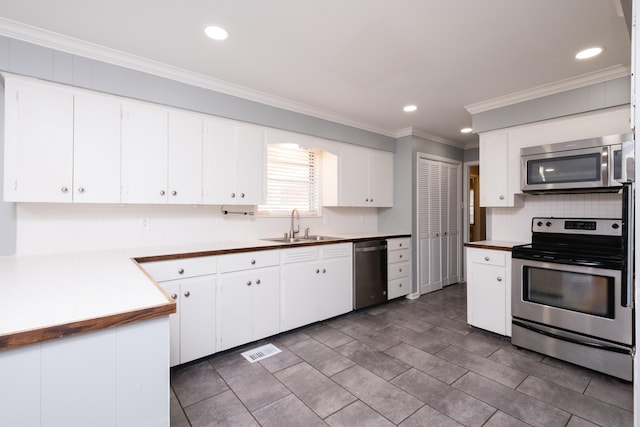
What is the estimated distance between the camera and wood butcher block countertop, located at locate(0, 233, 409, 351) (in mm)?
882

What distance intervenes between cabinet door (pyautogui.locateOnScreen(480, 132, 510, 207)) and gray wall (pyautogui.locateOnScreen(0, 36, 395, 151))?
6.25 feet

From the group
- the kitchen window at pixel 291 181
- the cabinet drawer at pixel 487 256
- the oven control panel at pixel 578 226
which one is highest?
the kitchen window at pixel 291 181

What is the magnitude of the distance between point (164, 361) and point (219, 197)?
6.47 ft

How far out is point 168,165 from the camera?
259 cm

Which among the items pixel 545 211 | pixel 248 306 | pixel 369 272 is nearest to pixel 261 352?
pixel 248 306

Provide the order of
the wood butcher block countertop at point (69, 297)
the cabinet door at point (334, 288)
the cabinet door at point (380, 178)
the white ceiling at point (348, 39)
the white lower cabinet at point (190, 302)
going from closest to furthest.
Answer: the wood butcher block countertop at point (69, 297) < the white ceiling at point (348, 39) < the white lower cabinet at point (190, 302) < the cabinet door at point (334, 288) < the cabinet door at point (380, 178)

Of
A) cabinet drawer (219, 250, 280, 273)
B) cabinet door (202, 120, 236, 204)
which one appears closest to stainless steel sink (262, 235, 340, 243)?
cabinet drawer (219, 250, 280, 273)

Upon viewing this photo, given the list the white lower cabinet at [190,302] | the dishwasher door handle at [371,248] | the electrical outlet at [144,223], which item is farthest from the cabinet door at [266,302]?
the dishwasher door handle at [371,248]

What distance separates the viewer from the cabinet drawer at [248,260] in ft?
8.59

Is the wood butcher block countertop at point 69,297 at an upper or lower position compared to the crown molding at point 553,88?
lower

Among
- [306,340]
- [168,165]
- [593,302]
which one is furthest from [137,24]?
[593,302]

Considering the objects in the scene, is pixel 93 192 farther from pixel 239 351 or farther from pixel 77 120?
pixel 239 351

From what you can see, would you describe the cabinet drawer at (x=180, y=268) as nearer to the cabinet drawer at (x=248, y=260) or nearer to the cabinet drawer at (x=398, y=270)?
the cabinet drawer at (x=248, y=260)

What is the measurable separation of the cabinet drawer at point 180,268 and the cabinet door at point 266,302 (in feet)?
1.47
